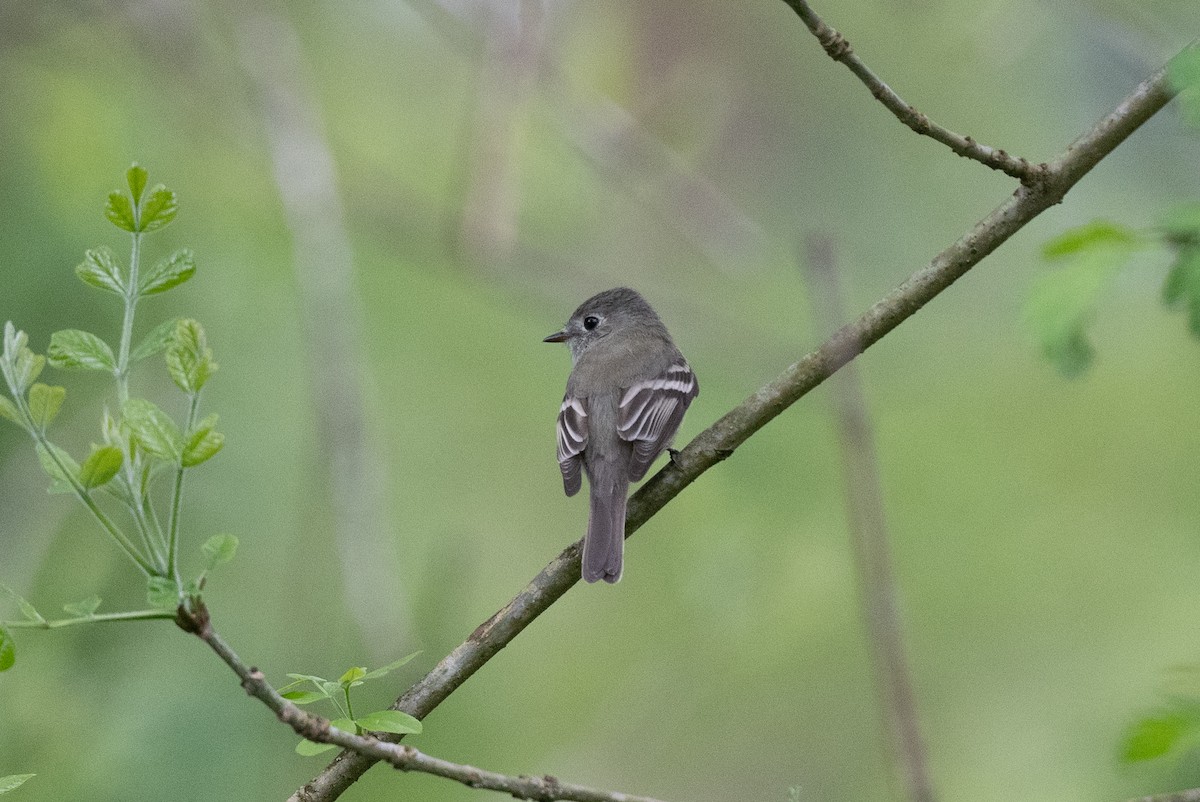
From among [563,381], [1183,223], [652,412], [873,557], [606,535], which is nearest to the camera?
[1183,223]

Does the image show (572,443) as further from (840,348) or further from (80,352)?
(80,352)

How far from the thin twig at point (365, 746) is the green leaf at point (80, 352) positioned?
0.35 metres

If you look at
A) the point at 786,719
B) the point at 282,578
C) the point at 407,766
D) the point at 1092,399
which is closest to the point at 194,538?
the point at 282,578

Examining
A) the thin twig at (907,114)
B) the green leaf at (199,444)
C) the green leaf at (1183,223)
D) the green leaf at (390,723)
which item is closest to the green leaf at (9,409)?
the green leaf at (199,444)

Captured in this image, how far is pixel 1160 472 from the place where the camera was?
688cm

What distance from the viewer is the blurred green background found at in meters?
4.29

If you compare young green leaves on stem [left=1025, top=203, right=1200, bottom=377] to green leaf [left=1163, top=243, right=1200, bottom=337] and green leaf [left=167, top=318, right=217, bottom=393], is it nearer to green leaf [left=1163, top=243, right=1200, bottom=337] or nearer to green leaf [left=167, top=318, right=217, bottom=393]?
green leaf [left=1163, top=243, right=1200, bottom=337]

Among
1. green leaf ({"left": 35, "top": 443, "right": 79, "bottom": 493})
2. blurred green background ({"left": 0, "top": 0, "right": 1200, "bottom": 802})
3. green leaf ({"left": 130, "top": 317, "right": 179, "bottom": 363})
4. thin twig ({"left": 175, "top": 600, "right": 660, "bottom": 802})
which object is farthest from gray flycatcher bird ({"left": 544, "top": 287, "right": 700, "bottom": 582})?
green leaf ({"left": 35, "top": 443, "right": 79, "bottom": 493})

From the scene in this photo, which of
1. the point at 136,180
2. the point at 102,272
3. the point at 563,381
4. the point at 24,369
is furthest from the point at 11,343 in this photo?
the point at 563,381

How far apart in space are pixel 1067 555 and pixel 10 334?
6586 mm

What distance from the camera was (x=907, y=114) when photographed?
2189 mm

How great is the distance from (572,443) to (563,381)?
12.6 feet

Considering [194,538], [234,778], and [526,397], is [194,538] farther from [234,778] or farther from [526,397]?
[526,397]

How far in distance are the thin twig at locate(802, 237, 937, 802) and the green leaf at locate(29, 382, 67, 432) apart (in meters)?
1.39
